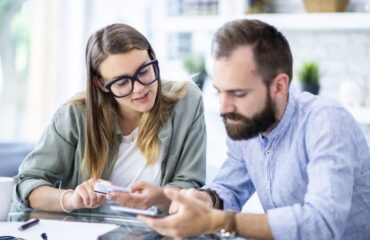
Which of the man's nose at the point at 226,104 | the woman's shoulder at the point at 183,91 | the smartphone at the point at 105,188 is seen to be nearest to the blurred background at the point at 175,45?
the woman's shoulder at the point at 183,91

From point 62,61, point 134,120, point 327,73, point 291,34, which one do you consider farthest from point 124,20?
point 134,120

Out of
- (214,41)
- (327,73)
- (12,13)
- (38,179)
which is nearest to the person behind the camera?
(214,41)

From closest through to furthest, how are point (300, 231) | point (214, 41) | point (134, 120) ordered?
1. point (300, 231)
2. point (214, 41)
3. point (134, 120)

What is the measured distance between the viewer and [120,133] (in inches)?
76.0

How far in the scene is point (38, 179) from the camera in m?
1.84

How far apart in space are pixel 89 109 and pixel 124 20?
2.54 metres

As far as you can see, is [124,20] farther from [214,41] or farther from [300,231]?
[300,231]

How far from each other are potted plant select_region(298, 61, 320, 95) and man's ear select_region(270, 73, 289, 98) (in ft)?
5.98

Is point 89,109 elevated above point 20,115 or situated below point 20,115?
above

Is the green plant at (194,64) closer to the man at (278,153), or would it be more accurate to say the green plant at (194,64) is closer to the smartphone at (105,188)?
the man at (278,153)

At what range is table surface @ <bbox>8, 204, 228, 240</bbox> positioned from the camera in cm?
138

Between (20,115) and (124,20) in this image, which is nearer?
(20,115)

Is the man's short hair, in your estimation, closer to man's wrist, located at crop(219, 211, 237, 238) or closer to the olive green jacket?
man's wrist, located at crop(219, 211, 237, 238)

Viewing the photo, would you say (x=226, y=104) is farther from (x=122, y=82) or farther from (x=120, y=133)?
(x=120, y=133)
